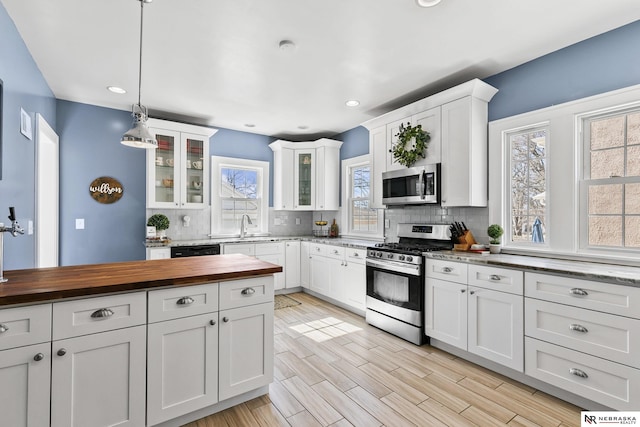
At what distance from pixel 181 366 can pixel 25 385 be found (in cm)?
67

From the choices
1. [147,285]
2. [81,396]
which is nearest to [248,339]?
[147,285]

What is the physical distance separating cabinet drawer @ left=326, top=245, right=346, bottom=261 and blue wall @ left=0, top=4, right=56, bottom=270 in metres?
3.11

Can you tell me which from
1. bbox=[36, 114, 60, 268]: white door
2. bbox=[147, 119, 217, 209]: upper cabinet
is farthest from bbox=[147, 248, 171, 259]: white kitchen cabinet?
bbox=[36, 114, 60, 268]: white door

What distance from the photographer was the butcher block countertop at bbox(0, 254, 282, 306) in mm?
1462

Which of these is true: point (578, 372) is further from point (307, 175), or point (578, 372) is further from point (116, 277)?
point (307, 175)

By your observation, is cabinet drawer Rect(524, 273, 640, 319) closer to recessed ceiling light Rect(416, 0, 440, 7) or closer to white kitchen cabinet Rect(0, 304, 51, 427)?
recessed ceiling light Rect(416, 0, 440, 7)

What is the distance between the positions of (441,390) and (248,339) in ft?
4.73

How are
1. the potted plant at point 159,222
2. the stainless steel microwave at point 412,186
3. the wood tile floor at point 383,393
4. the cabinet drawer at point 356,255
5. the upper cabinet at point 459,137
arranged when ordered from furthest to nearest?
the potted plant at point 159,222, the cabinet drawer at point 356,255, the stainless steel microwave at point 412,186, the upper cabinet at point 459,137, the wood tile floor at point 383,393

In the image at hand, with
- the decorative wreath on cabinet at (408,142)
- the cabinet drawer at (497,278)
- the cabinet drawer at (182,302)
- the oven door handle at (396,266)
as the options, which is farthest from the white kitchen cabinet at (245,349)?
the decorative wreath on cabinet at (408,142)

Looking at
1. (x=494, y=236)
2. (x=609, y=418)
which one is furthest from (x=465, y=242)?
(x=609, y=418)

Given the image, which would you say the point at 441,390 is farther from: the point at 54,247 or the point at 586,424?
the point at 54,247

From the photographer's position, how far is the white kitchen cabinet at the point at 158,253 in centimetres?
382

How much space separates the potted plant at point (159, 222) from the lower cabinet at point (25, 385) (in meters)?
2.77

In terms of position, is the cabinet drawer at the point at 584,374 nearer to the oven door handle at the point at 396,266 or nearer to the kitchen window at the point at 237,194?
the oven door handle at the point at 396,266
